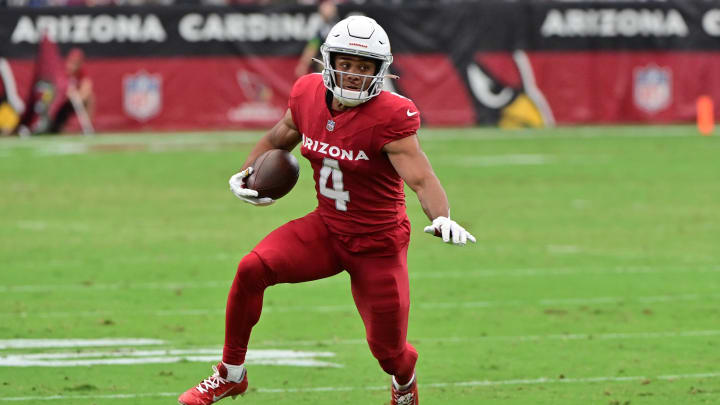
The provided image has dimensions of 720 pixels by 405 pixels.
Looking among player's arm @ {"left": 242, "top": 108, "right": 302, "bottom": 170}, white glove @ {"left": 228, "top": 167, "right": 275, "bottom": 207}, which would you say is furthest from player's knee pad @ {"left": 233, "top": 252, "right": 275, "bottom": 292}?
player's arm @ {"left": 242, "top": 108, "right": 302, "bottom": 170}

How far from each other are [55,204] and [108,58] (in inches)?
304

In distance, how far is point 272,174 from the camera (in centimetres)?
630

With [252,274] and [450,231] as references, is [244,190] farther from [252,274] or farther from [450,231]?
[450,231]

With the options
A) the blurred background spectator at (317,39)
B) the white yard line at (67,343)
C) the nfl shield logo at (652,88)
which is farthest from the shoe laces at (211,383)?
the nfl shield logo at (652,88)

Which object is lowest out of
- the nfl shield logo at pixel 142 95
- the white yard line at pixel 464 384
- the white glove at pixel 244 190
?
the nfl shield logo at pixel 142 95

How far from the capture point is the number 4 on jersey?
5.97 m

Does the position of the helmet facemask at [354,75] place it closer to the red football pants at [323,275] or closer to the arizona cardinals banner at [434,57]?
the red football pants at [323,275]

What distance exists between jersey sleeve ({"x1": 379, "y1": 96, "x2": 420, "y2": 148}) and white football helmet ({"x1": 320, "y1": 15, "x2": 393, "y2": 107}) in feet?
0.42

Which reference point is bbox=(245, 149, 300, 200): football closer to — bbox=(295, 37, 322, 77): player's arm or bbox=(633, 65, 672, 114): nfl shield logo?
bbox=(295, 37, 322, 77): player's arm

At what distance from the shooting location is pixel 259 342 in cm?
798

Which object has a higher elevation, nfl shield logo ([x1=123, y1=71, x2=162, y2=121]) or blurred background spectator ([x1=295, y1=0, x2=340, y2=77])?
blurred background spectator ([x1=295, y1=0, x2=340, y2=77])

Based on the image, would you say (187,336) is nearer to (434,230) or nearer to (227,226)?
(434,230)

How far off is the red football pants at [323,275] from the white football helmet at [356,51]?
653 mm

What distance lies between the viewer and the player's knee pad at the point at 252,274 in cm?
588
